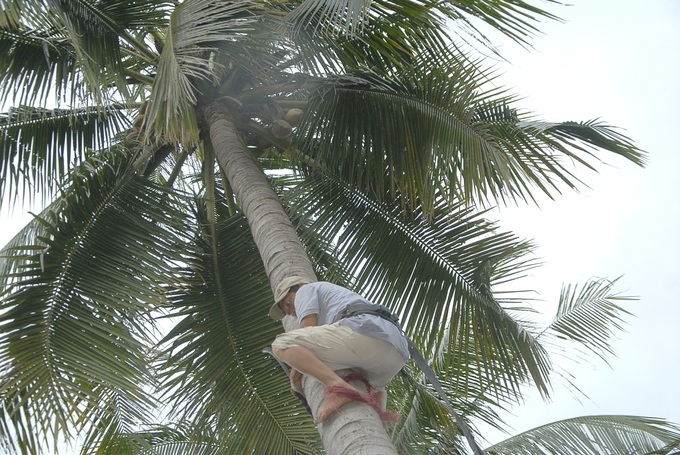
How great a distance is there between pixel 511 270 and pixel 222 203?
9.26 feet

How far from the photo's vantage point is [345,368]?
14.0ft

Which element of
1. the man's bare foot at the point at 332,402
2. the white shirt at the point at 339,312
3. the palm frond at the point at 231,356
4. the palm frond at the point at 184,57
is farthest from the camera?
the palm frond at the point at 231,356

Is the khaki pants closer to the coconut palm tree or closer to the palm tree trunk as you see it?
the palm tree trunk

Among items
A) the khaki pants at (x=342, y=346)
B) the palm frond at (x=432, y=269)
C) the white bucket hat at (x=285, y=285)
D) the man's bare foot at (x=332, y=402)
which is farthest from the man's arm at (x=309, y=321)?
the palm frond at (x=432, y=269)

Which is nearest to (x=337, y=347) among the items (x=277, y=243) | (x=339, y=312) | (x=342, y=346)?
(x=342, y=346)

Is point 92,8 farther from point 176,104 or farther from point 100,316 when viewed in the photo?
point 100,316

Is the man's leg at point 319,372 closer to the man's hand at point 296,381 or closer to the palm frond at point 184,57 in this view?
the man's hand at point 296,381

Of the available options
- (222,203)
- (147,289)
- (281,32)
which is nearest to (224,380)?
(147,289)

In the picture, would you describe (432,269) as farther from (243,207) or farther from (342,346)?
(342,346)

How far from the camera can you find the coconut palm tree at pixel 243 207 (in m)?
6.40

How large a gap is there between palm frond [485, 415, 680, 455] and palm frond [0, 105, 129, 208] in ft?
14.8

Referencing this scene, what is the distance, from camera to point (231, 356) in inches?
283

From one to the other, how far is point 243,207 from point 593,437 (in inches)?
161

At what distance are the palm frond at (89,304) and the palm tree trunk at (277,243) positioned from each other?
0.83 m
